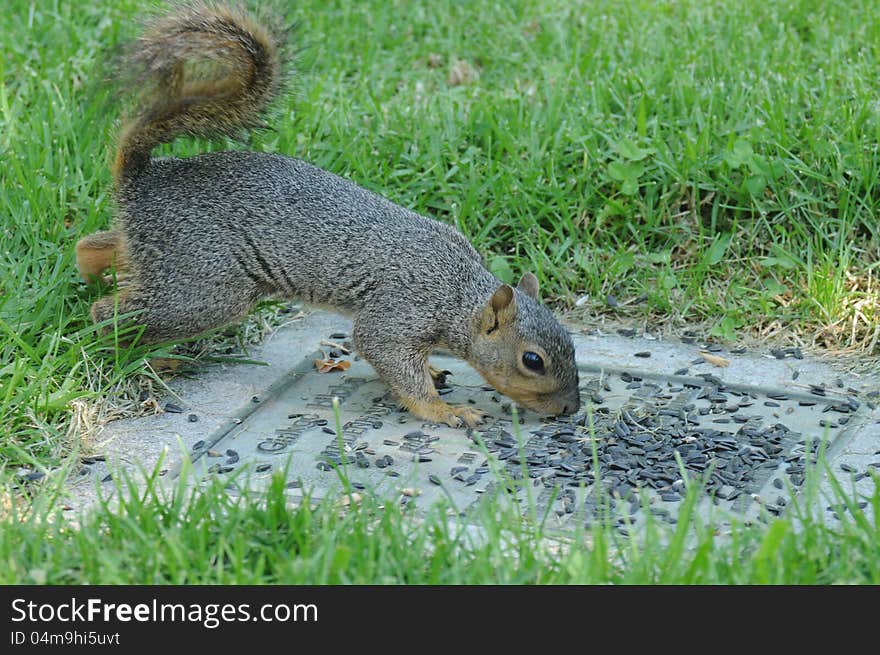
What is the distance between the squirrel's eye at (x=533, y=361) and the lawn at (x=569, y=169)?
0.84m

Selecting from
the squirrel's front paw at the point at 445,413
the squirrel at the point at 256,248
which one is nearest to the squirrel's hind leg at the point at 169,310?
the squirrel at the point at 256,248

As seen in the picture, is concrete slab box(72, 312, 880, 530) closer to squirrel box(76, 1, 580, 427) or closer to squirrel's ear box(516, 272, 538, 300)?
squirrel box(76, 1, 580, 427)

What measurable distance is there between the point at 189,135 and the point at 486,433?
1.38 meters

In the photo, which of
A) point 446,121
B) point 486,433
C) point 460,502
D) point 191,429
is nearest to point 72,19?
point 446,121

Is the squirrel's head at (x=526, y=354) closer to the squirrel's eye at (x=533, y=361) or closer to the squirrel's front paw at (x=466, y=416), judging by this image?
the squirrel's eye at (x=533, y=361)

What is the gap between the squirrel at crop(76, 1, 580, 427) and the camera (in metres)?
3.85

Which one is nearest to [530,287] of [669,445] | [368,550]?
[669,445]

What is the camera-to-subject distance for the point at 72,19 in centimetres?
605

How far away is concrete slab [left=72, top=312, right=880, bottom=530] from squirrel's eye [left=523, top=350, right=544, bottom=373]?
179 mm

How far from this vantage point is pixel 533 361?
376 cm

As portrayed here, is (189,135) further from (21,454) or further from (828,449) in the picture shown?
(828,449)

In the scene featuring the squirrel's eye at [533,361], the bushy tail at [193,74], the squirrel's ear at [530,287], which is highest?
the bushy tail at [193,74]

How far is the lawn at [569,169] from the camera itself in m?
4.04

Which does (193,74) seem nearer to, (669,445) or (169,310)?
(169,310)
